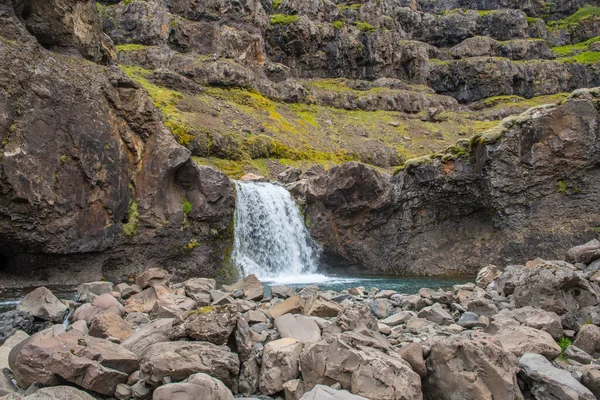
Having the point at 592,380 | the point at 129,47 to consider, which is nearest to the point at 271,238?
the point at 592,380

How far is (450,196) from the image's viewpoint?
29.9 meters

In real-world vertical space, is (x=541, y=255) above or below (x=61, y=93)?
below

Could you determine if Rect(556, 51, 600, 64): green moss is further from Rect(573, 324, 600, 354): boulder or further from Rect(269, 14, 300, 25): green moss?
Rect(573, 324, 600, 354): boulder

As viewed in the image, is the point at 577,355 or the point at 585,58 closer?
the point at 577,355

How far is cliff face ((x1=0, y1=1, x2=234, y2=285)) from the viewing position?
1997cm

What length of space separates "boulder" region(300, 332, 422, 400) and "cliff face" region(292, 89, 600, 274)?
→ 23861 mm

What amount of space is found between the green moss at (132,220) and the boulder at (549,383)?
21.3m

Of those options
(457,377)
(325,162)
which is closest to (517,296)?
(457,377)

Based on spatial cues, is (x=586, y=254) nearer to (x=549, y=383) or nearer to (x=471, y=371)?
(x=549, y=383)

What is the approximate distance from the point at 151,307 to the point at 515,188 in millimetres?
24004

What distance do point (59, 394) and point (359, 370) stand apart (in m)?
4.34

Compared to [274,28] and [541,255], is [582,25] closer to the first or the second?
[274,28]

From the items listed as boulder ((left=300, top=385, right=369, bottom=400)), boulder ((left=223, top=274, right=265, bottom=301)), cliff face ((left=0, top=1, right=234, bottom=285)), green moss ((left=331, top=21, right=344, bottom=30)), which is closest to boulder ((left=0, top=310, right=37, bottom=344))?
boulder ((left=223, top=274, right=265, bottom=301))

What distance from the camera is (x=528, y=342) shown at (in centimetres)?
811
